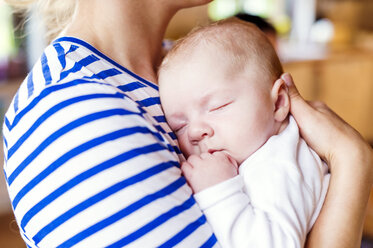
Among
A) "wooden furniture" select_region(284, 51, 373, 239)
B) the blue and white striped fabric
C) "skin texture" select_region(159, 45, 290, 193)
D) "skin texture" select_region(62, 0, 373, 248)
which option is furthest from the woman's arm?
"wooden furniture" select_region(284, 51, 373, 239)

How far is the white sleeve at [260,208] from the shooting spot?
0.75 meters

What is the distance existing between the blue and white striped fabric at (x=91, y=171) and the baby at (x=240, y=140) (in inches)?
2.2

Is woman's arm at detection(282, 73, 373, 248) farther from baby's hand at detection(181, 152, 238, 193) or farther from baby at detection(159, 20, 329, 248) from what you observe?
baby's hand at detection(181, 152, 238, 193)

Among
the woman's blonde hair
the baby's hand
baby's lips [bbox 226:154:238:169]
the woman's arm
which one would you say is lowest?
the woman's arm

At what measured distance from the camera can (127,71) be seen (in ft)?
2.84

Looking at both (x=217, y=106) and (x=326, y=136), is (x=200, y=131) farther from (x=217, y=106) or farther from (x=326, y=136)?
(x=326, y=136)

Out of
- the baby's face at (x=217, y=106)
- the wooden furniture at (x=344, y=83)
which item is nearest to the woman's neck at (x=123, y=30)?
the baby's face at (x=217, y=106)

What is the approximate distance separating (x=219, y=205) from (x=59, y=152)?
0.26m

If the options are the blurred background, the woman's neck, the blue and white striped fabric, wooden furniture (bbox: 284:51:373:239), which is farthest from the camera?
wooden furniture (bbox: 284:51:373:239)

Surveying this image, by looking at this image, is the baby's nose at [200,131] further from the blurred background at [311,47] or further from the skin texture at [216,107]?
the blurred background at [311,47]

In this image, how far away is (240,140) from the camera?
0.85m

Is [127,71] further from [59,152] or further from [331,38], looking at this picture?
[331,38]

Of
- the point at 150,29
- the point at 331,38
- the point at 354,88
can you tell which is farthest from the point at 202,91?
the point at 331,38

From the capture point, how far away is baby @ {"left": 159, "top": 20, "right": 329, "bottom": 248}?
76 centimetres
